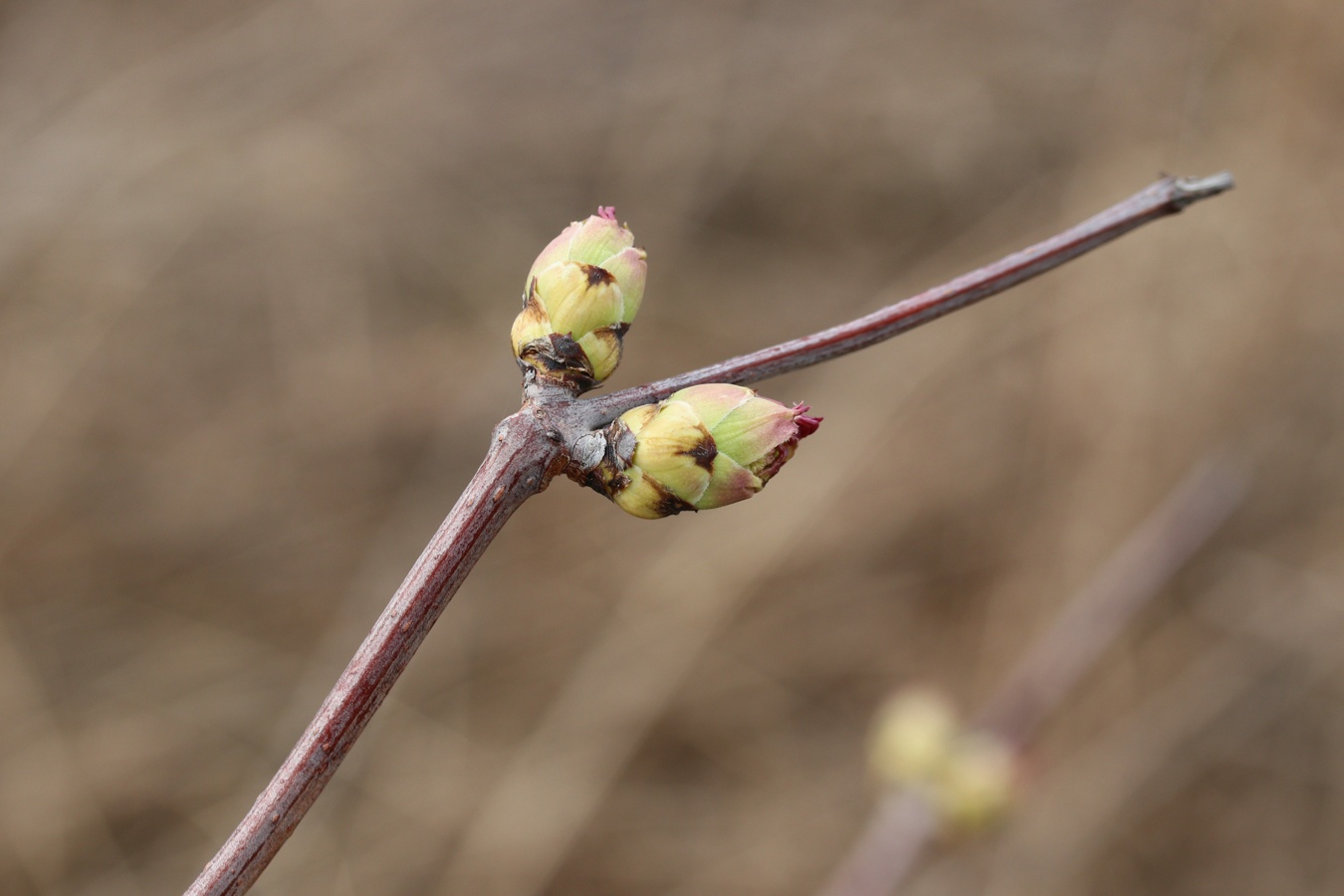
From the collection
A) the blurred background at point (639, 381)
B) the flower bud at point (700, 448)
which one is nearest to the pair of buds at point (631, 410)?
the flower bud at point (700, 448)

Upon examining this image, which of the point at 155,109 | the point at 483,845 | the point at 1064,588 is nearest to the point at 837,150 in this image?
the point at 1064,588

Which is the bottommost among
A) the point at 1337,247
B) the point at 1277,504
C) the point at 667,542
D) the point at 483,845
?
the point at 483,845

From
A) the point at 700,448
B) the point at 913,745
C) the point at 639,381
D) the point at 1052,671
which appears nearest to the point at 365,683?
the point at 700,448

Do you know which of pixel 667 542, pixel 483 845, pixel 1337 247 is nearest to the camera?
pixel 483 845

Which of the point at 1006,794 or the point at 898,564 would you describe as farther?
the point at 898,564

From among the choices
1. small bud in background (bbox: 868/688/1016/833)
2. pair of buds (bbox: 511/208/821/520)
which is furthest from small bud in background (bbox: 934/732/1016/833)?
pair of buds (bbox: 511/208/821/520)

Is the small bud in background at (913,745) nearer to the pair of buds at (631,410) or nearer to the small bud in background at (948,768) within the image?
the small bud in background at (948,768)

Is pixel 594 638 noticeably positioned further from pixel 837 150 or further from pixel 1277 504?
pixel 1277 504
